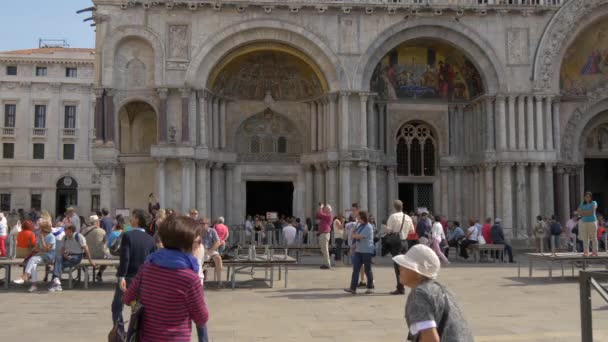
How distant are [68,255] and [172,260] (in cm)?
1016

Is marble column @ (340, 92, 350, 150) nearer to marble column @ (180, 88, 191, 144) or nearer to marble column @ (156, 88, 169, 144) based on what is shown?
marble column @ (180, 88, 191, 144)

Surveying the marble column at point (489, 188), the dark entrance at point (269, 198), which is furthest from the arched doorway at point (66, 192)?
the marble column at point (489, 188)

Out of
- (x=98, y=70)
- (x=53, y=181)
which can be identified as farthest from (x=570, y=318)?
(x=53, y=181)

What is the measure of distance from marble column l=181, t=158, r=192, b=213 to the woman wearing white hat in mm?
22052

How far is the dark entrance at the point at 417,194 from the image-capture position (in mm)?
30141

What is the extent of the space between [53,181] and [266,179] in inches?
1267

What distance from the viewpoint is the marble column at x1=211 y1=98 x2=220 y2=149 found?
1099 inches

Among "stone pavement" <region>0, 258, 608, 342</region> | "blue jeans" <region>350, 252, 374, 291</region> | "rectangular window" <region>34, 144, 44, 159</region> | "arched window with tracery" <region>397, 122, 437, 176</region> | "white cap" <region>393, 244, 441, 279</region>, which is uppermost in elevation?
"rectangular window" <region>34, 144, 44, 159</region>

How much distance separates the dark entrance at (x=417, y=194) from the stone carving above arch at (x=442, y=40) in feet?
17.4

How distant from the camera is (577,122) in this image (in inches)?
1130

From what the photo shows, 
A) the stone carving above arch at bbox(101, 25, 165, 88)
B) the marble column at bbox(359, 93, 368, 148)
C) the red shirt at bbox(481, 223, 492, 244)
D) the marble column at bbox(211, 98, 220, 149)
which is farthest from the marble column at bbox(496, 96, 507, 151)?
the stone carving above arch at bbox(101, 25, 165, 88)

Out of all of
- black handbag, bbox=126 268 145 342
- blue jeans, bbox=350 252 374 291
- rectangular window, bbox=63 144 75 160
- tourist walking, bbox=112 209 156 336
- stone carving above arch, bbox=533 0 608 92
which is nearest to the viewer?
black handbag, bbox=126 268 145 342

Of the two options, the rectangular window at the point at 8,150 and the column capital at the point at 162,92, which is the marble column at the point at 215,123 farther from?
the rectangular window at the point at 8,150

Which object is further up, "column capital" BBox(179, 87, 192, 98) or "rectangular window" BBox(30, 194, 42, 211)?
"column capital" BBox(179, 87, 192, 98)
